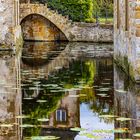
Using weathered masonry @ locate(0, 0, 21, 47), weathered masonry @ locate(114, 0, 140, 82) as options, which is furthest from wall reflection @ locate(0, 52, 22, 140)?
weathered masonry @ locate(0, 0, 21, 47)

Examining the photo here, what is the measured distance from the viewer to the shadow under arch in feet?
160

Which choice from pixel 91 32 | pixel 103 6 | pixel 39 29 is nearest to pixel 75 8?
pixel 39 29

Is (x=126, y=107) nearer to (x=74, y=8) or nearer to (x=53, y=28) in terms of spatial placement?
(x=53, y=28)

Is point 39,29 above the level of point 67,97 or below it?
above

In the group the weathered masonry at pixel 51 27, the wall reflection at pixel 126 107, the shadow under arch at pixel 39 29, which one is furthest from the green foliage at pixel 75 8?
the wall reflection at pixel 126 107

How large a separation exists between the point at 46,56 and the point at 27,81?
11824 mm

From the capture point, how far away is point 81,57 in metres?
31.8

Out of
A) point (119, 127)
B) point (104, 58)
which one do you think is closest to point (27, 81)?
point (119, 127)

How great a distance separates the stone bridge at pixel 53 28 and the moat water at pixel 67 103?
20.4 meters

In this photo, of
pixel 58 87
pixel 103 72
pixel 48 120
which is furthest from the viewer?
pixel 103 72

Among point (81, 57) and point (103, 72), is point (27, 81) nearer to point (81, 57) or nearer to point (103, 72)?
point (103, 72)

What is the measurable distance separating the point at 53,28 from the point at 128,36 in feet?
90.3

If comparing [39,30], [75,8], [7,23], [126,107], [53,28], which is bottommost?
[126,107]

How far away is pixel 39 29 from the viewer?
160 ft
